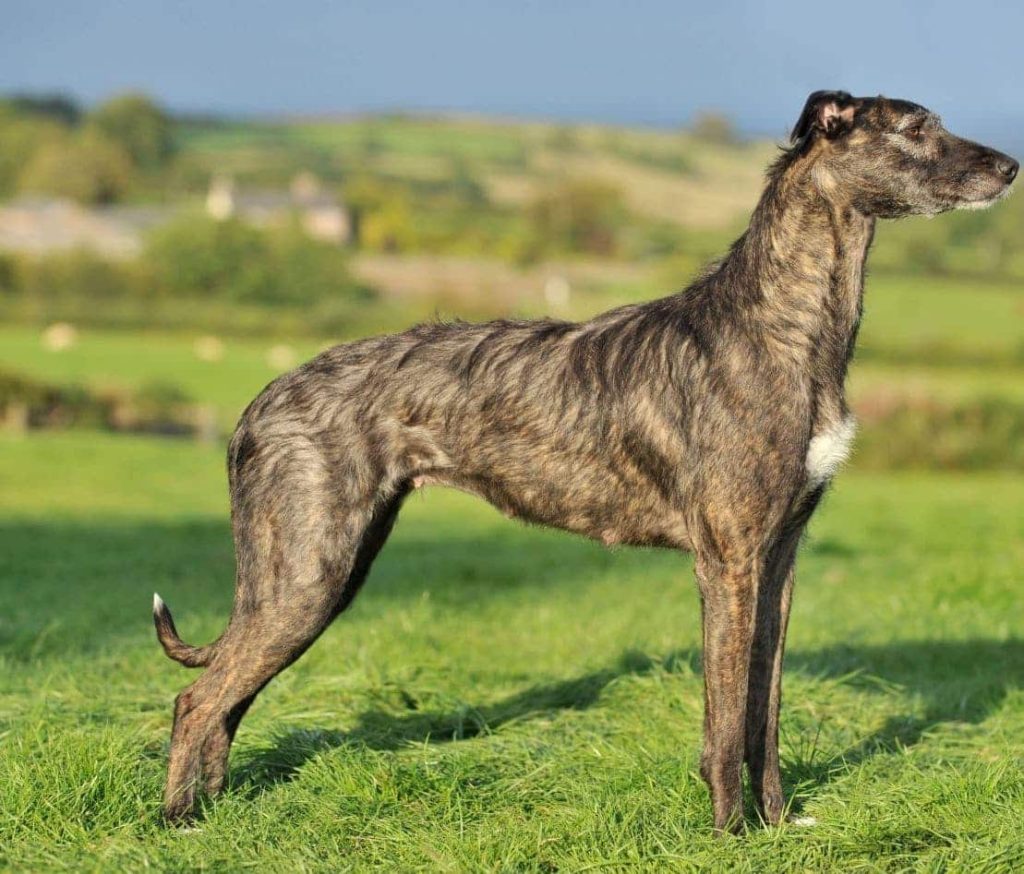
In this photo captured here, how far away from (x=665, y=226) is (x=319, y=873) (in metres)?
58.5

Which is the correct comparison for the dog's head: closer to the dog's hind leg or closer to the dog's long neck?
the dog's long neck

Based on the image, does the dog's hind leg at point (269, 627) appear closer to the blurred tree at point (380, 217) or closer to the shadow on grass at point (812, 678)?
the shadow on grass at point (812, 678)

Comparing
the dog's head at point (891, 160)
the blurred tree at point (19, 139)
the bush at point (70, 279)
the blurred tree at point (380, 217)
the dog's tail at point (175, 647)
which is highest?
the dog's head at point (891, 160)

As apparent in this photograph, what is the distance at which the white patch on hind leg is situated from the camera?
6.50 m

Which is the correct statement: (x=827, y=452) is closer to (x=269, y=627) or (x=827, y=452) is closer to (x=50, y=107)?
(x=269, y=627)

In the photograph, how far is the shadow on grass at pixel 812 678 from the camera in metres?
7.51

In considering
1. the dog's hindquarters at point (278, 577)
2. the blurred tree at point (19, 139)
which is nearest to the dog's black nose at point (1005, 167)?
the dog's hindquarters at point (278, 577)

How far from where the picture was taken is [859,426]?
22.4ft

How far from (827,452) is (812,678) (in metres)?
3.04

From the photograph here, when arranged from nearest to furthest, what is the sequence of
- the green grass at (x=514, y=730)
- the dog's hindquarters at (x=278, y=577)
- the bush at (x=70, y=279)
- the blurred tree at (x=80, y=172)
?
the green grass at (x=514, y=730), the dog's hindquarters at (x=278, y=577), the bush at (x=70, y=279), the blurred tree at (x=80, y=172)

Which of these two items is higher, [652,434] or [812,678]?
[652,434]

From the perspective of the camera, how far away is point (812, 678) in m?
9.12

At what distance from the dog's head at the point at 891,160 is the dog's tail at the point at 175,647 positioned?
12.5ft

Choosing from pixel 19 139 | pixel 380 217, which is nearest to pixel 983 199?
pixel 380 217
